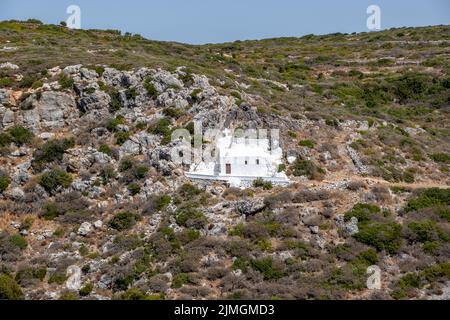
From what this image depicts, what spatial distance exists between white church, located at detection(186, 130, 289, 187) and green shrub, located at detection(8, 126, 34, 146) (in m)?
11.5

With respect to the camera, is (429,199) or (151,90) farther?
(151,90)

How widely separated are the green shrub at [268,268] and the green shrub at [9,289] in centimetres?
1148

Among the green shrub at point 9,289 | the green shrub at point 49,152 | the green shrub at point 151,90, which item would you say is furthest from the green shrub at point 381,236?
the green shrub at point 49,152

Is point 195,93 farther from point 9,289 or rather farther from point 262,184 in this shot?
point 9,289

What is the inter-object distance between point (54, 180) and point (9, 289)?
935 cm

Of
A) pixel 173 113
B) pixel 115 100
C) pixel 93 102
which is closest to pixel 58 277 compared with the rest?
pixel 173 113

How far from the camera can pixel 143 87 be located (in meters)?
40.2

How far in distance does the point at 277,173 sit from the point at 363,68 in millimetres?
42942

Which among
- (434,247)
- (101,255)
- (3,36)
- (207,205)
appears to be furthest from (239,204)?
(3,36)

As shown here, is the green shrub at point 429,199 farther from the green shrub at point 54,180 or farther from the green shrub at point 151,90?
the green shrub at point 54,180

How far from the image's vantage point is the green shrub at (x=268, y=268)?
1062 inches

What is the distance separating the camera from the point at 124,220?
103 ft

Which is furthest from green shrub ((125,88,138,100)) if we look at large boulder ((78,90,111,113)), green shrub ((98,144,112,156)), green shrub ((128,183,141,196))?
green shrub ((128,183,141,196))
